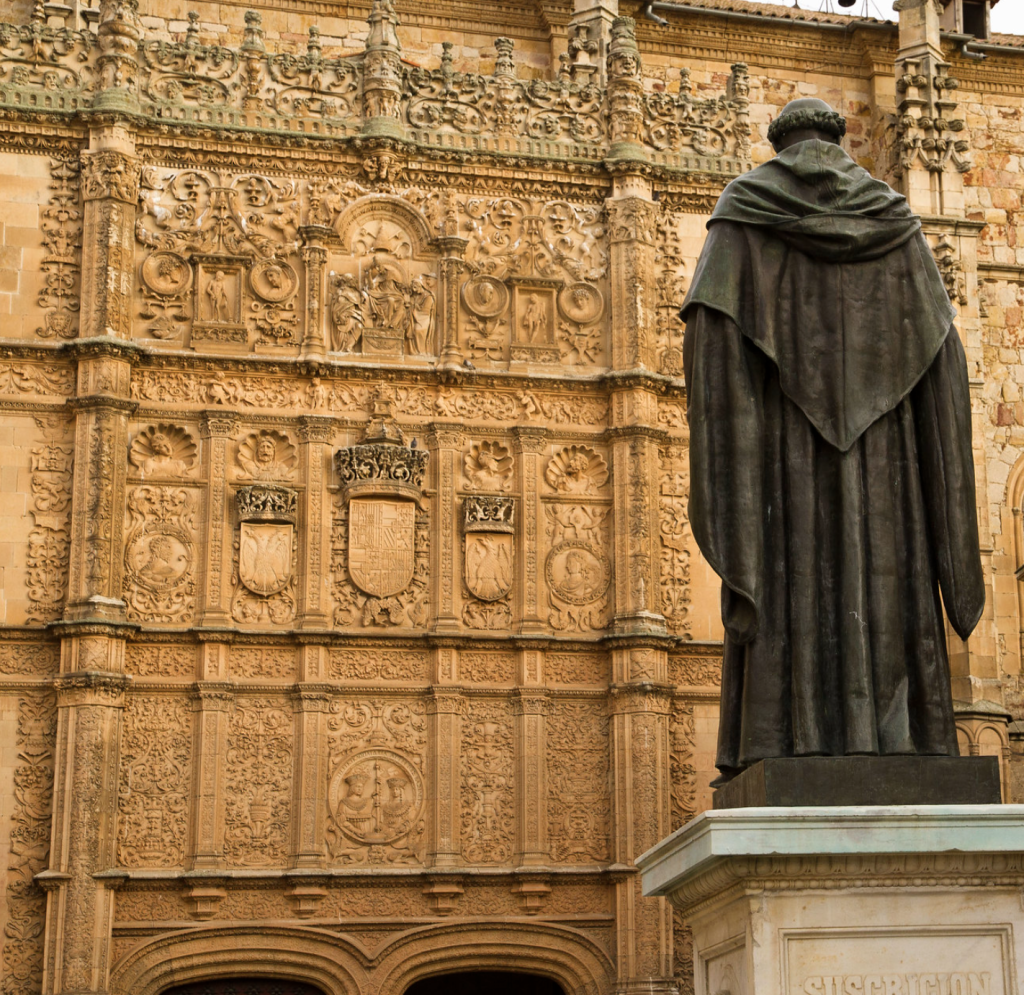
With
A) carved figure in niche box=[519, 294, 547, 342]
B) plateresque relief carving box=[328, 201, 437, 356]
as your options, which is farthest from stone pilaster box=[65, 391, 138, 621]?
carved figure in niche box=[519, 294, 547, 342]

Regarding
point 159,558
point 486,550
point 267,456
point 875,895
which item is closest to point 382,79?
point 267,456

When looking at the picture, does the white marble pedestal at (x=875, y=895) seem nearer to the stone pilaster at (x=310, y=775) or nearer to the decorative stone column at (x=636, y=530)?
the stone pilaster at (x=310, y=775)

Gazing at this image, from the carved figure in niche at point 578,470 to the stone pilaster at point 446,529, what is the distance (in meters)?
0.98

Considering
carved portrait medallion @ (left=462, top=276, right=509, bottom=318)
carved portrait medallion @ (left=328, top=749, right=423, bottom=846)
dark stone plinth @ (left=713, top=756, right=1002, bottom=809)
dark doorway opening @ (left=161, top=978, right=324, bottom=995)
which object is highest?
carved portrait medallion @ (left=462, top=276, right=509, bottom=318)

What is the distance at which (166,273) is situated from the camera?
16953 millimetres

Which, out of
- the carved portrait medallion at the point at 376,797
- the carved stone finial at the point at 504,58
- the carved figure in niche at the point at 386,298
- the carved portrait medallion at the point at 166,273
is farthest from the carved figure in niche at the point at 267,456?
the carved stone finial at the point at 504,58

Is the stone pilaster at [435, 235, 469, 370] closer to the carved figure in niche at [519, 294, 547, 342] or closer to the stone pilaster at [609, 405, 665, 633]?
the carved figure in niche at [519, 294, 547, 342]

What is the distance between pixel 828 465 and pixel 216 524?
39.0ft

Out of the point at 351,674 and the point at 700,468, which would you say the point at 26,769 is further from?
the point at 700,468

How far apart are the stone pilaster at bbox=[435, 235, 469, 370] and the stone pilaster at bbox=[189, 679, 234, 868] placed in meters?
3.57

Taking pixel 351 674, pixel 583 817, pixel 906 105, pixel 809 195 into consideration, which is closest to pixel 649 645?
pixel 583 817

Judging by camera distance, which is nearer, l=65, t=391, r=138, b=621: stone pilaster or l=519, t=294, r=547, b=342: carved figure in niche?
l=65, t=391, r=138, b=621: stone pilaster

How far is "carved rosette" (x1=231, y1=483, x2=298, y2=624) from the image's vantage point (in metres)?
16.3

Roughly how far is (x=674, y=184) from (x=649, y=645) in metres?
4.85
